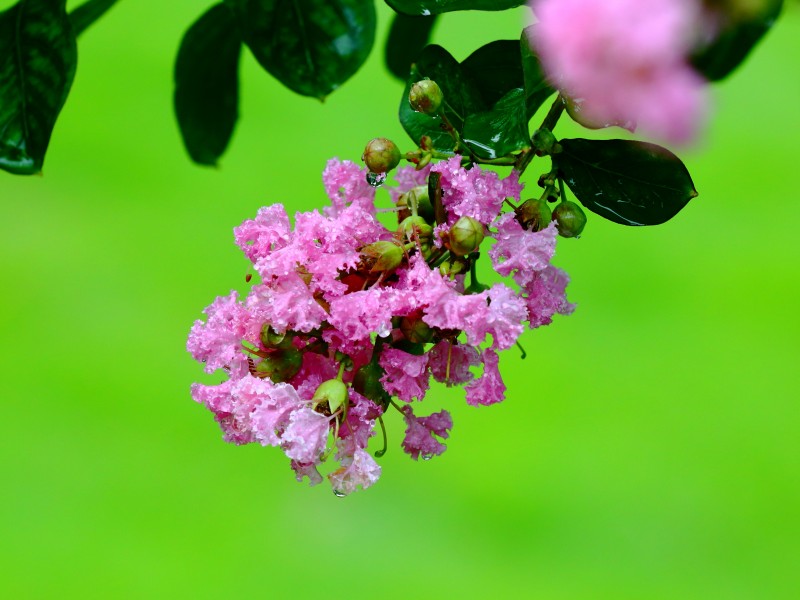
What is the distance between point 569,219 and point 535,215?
19mm

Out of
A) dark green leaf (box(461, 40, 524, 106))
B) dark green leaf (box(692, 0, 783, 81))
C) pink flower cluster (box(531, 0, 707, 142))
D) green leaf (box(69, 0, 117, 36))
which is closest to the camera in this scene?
pink flower cluster (box(531, 0, 707, 142))

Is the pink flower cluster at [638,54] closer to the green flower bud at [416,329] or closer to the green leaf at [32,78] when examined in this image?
the green flower bud at [416,329]

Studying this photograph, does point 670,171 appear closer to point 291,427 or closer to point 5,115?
point 291,427

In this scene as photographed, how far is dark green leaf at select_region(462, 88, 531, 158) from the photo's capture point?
1.39 ft

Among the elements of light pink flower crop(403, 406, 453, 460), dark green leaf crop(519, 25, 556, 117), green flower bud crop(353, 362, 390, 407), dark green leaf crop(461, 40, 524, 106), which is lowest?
light pink flower crop(403, 406, 453, 460)

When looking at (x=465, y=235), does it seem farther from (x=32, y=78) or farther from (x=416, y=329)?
(x=32, y=78)

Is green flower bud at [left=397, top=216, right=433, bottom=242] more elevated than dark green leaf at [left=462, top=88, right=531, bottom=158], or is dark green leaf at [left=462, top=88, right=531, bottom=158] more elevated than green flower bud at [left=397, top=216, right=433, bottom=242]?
dark green leaf at [left=462, top=88, right=531, bottom=158]

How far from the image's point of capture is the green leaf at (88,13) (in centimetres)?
65

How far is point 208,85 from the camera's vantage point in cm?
71

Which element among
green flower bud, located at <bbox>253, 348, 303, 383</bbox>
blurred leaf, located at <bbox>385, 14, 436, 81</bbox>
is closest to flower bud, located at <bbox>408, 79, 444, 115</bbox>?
green flower bud, located at <bbox>253, 348, 303, 383</bbox>

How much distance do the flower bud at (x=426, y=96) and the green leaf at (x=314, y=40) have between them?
0.12m

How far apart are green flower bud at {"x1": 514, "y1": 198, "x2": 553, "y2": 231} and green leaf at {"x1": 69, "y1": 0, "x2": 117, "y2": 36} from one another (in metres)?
0.35

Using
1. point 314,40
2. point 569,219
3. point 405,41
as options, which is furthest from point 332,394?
point 405,41

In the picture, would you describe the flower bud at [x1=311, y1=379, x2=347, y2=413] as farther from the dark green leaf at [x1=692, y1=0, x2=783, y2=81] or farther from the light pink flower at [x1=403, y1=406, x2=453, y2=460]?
the dark green leaf at [x1=692, y1=0, x2=783, y2=81]
